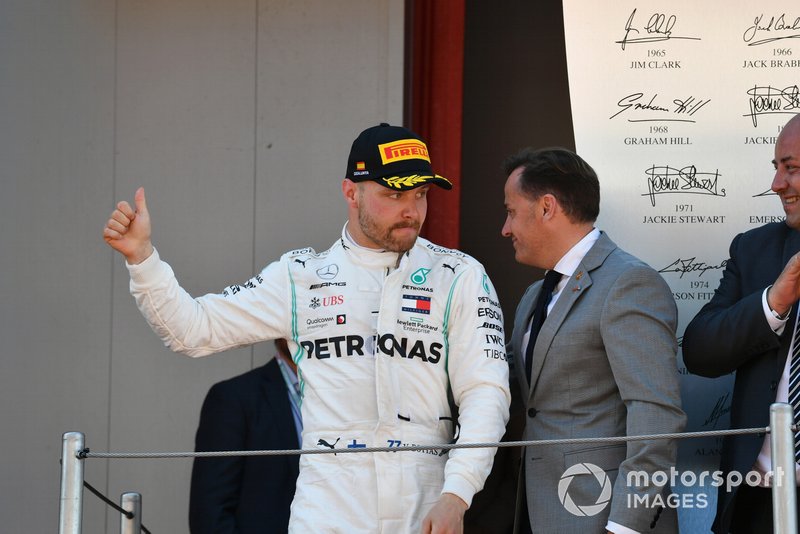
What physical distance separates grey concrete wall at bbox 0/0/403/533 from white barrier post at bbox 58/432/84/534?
1.58 metres

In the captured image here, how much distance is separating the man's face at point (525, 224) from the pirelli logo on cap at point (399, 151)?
394 mm

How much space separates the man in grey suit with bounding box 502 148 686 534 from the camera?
288 centimetres

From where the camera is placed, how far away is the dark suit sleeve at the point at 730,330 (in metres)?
2.96

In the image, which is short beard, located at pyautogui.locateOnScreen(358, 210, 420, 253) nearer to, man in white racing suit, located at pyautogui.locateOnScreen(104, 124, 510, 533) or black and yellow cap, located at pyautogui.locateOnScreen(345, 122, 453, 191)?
man in white racing suit, located at pyautogui.locateOnScreen(104, 124, 510, 533)

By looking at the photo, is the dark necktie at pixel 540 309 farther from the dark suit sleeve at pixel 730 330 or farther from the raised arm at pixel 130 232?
the raised arm at pixel 130 232

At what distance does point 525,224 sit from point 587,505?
82cm

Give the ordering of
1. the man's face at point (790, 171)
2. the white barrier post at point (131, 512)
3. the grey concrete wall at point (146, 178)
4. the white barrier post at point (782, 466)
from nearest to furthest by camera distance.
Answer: the white barrier post at point (782, 466) < the white barrier post at point (131, 512) < the man's face at point (790, 171) < the grey concrete wall at point (146, 178)

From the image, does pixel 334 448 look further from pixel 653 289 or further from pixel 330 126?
pixel 330 126

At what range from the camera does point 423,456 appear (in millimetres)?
2883

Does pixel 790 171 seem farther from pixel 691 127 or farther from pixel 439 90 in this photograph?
pixel 439 90

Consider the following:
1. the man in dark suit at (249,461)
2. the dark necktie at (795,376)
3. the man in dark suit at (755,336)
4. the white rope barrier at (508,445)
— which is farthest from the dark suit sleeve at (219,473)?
the dark necktie at (795,376)

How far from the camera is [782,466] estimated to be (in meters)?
2.39

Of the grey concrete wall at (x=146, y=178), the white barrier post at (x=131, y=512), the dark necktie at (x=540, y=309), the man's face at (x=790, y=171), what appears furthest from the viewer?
the grey concrete wall at (x=146, y=178)

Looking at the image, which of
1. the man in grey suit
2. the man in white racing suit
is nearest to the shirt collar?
the man in grey suit
